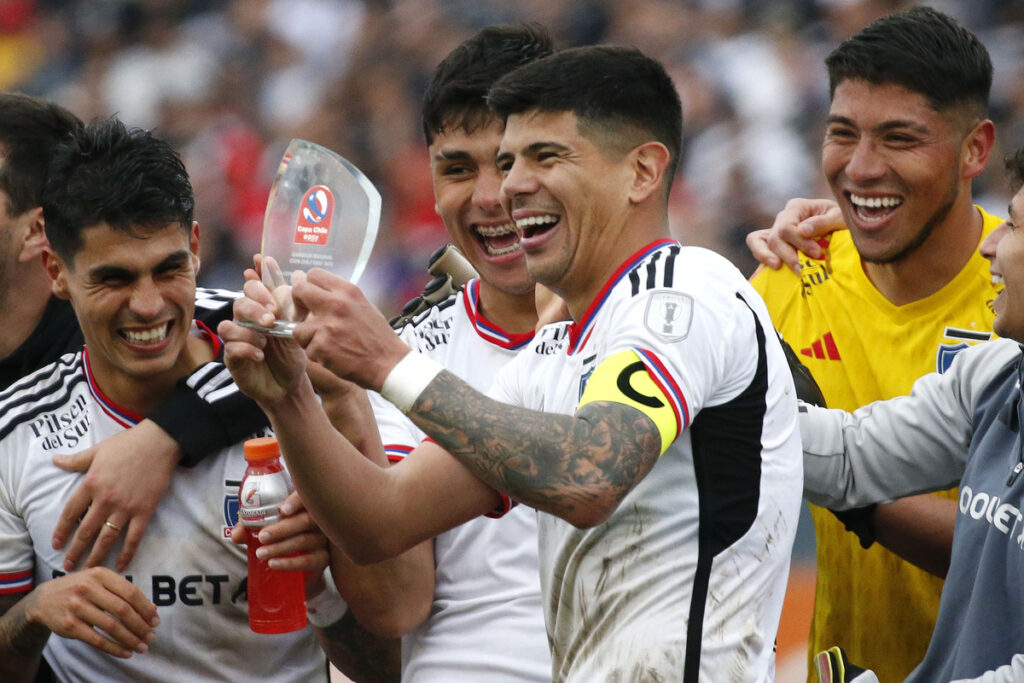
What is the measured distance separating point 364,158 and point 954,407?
21.9ft

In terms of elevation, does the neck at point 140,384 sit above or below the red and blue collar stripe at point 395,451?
below

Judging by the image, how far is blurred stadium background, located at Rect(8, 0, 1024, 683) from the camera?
756 centimetres

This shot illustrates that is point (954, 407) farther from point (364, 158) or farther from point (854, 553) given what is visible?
point (364, 158)

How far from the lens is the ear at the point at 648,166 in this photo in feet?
8.48

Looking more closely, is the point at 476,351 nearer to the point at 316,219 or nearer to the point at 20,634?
the point at 316,219

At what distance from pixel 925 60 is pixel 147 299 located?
6.98ft

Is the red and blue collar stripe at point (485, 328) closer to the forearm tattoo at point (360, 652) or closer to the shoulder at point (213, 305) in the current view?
the shoulder at point (213, 305)

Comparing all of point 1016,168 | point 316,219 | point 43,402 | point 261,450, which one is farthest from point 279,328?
point 1016,168

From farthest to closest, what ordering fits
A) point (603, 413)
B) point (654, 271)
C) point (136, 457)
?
point (136, 457), point (654, 271), point (603, 413)

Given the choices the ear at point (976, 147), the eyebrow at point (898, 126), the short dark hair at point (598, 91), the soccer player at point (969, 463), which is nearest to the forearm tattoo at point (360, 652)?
the soccer player at point (969, 463)

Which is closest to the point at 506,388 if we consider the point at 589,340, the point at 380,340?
the point at 589,340

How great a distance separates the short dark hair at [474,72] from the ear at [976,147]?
1.17 metres

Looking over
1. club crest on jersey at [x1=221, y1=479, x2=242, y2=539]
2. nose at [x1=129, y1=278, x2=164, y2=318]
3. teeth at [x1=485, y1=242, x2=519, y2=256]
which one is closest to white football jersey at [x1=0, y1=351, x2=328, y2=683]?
club crest on jersey at [x1=221, y1=479, x2=242, y2=539]

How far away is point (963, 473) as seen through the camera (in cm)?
286
